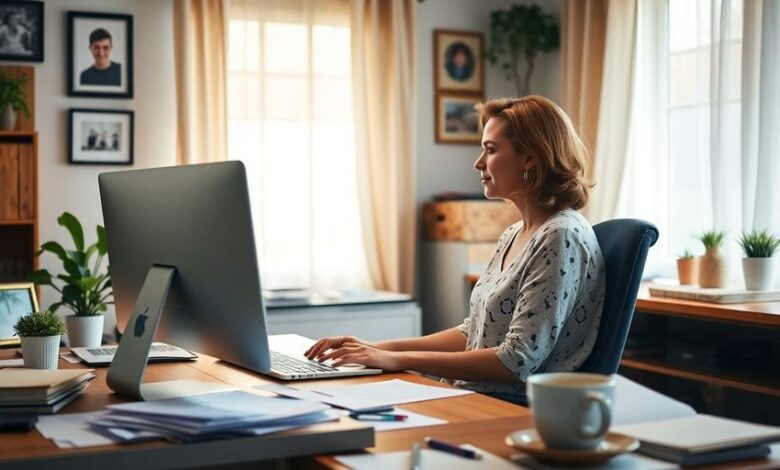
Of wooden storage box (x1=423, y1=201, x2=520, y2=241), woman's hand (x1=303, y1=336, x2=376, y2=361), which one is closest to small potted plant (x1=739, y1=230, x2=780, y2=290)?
wooden storage box (x1=423, y1=201, x2=520, y2=241)

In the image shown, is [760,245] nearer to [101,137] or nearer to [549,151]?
[549,151]

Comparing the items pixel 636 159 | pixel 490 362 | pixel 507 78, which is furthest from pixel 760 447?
pixel 507 78

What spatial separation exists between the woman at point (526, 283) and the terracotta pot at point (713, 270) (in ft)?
4.61

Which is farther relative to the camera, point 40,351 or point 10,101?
point 10,101

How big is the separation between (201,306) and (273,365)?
1.13 feet

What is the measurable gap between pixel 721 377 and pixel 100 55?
2.93 meters

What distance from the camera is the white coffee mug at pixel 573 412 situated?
113 cm

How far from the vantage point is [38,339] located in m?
1.90

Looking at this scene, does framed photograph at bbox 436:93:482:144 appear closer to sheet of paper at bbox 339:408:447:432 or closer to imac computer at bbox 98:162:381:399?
imac computer at bbox 98:162:381:399

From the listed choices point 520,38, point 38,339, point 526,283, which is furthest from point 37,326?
point 520,38

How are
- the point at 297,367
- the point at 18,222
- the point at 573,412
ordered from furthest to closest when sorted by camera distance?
the point at 18,222, the point at 297,367, the point at 573,412

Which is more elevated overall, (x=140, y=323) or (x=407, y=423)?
(x=140, y=323)

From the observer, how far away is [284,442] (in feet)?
4.17

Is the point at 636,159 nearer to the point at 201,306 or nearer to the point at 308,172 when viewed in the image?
the point at 308,172
